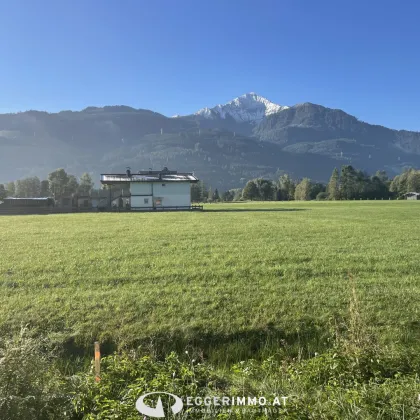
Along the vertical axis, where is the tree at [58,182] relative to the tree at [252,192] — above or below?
above

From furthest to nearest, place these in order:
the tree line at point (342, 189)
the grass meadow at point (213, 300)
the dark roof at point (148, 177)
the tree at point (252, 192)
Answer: the tree at point (252, 192), the tree line at point (342, 189), the dark roof at point (148, 177), the grass meadow at point (213, 300)

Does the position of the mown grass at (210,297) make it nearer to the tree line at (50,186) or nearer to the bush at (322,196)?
the tree line at (50,186)

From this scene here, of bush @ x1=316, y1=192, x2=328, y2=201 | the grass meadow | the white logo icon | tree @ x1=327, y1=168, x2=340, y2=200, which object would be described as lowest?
the grass meadow

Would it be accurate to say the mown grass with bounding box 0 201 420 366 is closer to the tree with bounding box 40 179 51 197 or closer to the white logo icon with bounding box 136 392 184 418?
the white logo icon with bounding box 136 392 184 418

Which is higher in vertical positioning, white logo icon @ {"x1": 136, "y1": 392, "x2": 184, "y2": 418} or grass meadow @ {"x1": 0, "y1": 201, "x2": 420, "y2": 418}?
white logo icon @ {"x1": 136, "y1": 392, "x2": 184, "y2": 418}

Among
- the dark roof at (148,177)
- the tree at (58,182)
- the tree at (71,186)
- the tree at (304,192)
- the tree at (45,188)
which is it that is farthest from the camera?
the tree at (304,192)

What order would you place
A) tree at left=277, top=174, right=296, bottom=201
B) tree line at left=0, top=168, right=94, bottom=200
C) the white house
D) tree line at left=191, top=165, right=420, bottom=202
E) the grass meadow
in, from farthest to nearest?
tree at left=277, top=174, right=296, bottom=201 → tree line at left=191, top=165, right=420, bottom=202 → tree line at left=0, top=168, right=94, bottom=200 → the white house → the grass meadow

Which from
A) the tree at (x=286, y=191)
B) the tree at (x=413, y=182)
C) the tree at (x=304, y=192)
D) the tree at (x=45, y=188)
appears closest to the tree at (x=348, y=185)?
the tree at (x=304, y=192)

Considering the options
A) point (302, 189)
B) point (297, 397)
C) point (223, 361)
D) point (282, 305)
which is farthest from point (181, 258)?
point (302, 189)

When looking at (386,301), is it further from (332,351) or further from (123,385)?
(123,385)

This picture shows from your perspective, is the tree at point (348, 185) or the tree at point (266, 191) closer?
the tree at point (348, 185)

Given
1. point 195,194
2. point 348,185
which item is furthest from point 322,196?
point 195,194

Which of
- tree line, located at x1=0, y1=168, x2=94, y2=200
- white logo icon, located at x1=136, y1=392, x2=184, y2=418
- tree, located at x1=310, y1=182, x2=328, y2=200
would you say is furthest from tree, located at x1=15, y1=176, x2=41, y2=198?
white logo icon, located at x1=136, y1=392, x2=184, y2=418

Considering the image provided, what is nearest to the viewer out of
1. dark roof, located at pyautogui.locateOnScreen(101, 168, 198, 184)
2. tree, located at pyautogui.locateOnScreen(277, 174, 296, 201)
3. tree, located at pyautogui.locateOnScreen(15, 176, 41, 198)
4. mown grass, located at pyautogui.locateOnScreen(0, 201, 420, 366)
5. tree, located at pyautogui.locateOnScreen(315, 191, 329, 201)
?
mown grass, located at pyautogui.locateOnScreen(0, 201, 420, 366)
